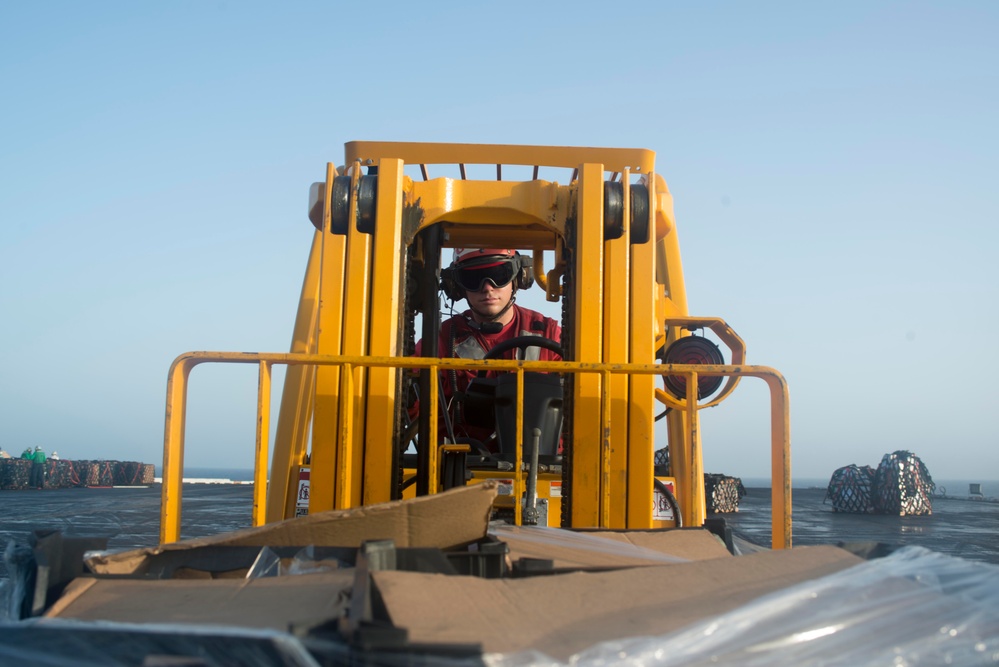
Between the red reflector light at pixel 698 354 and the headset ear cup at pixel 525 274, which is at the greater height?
the headset ear cup at pixel 525 274

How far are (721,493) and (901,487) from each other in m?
4.11

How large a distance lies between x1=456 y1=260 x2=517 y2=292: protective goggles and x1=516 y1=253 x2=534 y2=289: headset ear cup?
3.5 inches

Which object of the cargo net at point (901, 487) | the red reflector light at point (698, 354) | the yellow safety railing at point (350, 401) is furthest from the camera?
the cargo net at point (901, 487)

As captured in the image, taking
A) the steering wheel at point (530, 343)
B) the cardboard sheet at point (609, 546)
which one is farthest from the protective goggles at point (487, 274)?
the cardboard sheet at point (609, 546)

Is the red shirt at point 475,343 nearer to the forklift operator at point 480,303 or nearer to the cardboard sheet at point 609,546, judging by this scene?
the forklift operator at point 480,303

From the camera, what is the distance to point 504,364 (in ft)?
11.9

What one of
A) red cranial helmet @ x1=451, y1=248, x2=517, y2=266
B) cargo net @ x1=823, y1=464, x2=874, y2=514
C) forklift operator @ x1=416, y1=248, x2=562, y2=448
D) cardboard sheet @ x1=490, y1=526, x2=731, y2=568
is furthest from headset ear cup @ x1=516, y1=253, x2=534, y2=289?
cargo net @ x1=823, y1=464, x2=874, y2=514

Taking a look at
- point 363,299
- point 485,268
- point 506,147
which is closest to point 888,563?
point 363,299

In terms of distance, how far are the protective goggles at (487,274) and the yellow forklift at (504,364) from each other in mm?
977

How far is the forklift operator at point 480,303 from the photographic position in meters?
6.13

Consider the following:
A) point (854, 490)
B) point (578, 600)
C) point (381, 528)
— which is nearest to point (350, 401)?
point (381, 528)

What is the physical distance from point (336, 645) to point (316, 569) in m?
0.89

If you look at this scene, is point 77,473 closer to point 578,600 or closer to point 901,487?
point 901,487

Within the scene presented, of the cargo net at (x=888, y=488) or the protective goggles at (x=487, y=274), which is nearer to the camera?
the protective goggles at (x=487, y=274)
